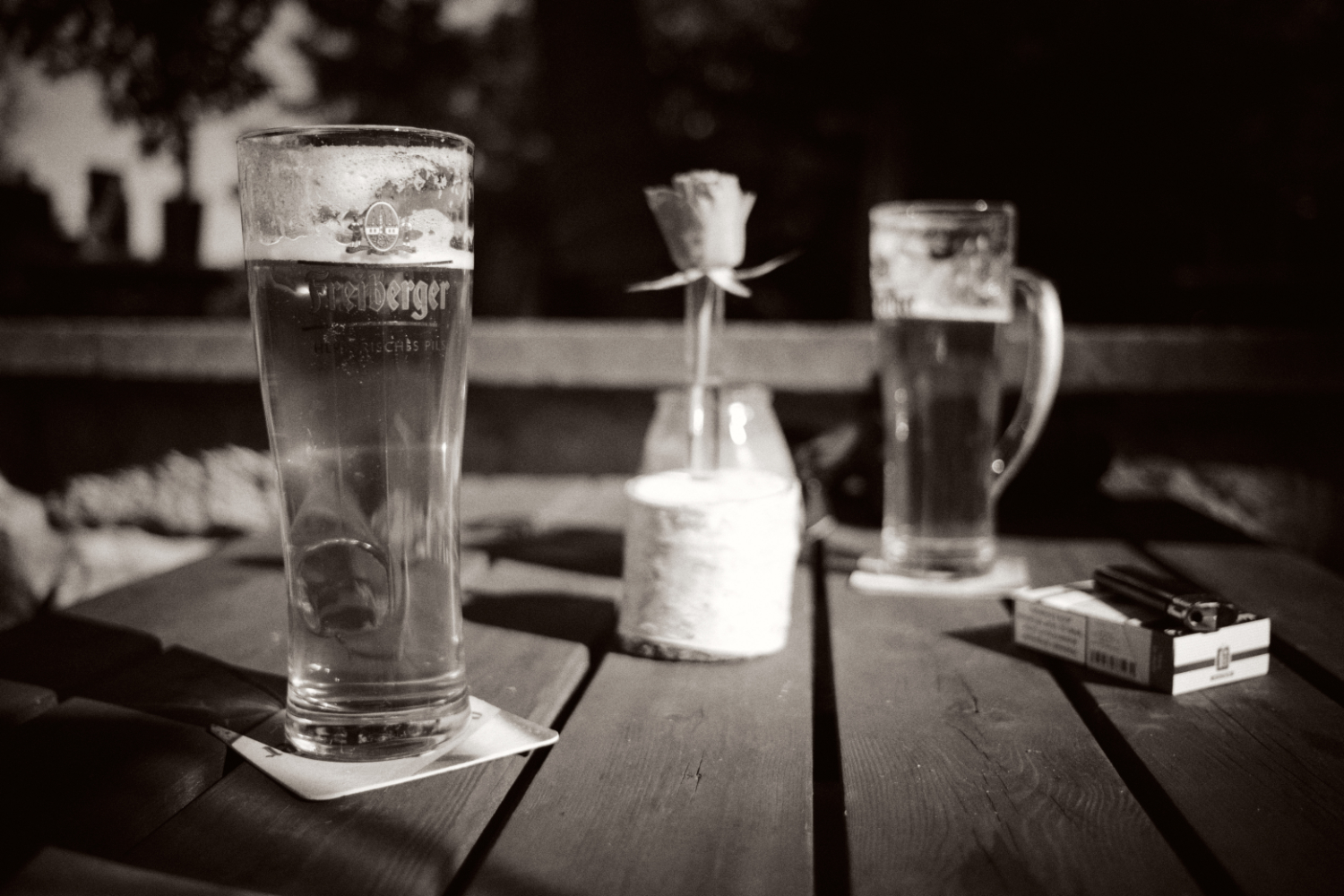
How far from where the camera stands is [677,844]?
575 millimetres

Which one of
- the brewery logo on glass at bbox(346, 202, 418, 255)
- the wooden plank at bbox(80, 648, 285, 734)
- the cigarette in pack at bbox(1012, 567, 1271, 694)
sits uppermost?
the brewery logo on glass at bbox(346, 202, 418, 255)

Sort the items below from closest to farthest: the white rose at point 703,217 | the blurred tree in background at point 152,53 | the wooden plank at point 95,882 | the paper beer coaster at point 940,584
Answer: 1. the wooden plank at point 95,882
2. the white rose at point 703,217
3. the paper beer coaster at point 940,584
4. the blurred tree in background at point 152,53

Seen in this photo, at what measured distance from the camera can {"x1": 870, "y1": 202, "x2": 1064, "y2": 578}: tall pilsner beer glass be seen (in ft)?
3.90

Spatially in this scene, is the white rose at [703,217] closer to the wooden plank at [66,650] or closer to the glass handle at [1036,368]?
the glass handle at [1036,368]

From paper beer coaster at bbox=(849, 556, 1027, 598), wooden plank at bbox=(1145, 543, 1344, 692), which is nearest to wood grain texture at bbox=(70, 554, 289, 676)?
paper beer coaster at bbox=(849, 556, 1027, 598)

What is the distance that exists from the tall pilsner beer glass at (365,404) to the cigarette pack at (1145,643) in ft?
1.73

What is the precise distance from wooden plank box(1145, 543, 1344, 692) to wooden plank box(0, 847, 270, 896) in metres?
→ 0.86

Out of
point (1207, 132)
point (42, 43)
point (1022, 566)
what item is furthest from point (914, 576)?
point (42, 43)

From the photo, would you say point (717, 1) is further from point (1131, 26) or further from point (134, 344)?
point (134, 344)

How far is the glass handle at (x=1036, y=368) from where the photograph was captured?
1201mm

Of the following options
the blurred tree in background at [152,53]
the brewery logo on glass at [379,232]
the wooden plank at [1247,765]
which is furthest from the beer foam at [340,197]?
the blurred tree in background at [152,53]

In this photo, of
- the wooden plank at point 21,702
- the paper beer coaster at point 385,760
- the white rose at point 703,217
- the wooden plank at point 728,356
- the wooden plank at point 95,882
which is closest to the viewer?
the wooden plank at point 95,882

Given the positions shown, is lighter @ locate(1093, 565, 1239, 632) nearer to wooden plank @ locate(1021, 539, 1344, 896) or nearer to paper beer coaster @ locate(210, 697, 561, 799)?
wooden plank @ locate(1021, 539, 1344, 896)

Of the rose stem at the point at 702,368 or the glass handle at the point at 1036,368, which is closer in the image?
the rose stem at the point at 702,368
